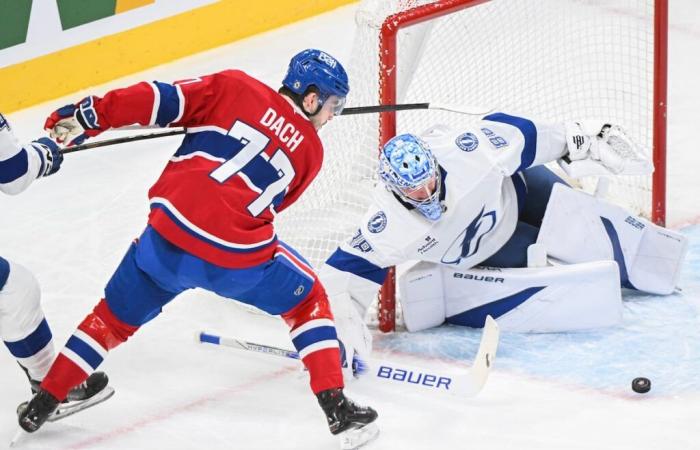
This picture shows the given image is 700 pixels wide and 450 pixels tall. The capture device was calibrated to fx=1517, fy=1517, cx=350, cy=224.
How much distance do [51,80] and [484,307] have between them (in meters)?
2.49

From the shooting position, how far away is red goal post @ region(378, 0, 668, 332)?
4406mm

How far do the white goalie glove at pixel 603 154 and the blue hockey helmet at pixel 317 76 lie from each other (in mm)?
916

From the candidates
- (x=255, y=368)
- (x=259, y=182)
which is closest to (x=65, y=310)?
(x=255, y=368)

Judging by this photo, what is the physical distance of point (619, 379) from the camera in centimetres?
411

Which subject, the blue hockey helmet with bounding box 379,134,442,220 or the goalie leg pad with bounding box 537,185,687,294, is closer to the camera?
the blue hockey helmet with bounding box 379,134,442,220

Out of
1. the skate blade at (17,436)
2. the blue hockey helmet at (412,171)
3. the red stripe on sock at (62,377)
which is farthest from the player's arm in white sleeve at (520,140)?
the skate blade at (17,436)

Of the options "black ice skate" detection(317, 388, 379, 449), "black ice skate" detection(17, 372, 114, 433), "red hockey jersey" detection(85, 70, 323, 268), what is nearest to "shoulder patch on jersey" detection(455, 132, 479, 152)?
"red hockey jersey" detection(85, 70, 323, 268)

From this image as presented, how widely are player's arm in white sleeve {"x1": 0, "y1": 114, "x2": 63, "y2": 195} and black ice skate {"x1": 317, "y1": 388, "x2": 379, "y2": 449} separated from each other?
2.95 feet

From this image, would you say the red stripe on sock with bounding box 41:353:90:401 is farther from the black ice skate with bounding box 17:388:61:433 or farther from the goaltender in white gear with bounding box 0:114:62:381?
the goaltender in white gear with bounding box 0:114:62:381

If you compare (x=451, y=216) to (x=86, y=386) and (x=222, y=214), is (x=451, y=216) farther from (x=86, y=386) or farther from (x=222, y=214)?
(x=86, y=386)

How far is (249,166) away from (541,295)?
106 cm

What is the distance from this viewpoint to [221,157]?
3771mm

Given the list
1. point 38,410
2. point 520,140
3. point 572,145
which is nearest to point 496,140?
point 520,140

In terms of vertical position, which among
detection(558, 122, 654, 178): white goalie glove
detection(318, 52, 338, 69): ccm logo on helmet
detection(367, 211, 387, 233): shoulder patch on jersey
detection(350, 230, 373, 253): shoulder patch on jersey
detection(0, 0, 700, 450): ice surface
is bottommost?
detection(0, 0, 700, 450): ice surface
